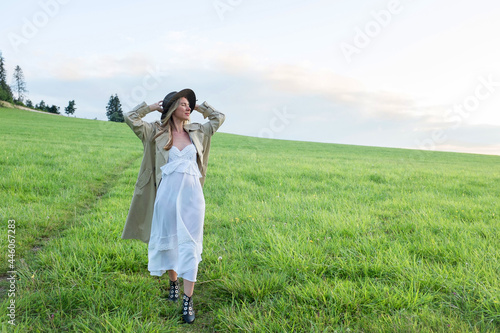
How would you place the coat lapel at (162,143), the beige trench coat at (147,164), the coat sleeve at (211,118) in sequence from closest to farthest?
the coat lapel at (162,143), the beige trench coat at (147,164), the coat sleeve at (211,118)

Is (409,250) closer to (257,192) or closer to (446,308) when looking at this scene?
(446,308)

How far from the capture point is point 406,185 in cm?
1038

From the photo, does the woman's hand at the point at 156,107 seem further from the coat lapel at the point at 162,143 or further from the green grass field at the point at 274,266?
the green grass field at the point at 274,266

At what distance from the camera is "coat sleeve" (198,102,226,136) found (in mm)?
4046

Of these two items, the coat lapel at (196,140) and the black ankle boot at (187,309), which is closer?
the black ankle boot at (187,309)

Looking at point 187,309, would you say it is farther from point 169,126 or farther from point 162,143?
point 169,126

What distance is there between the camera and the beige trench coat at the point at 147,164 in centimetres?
375

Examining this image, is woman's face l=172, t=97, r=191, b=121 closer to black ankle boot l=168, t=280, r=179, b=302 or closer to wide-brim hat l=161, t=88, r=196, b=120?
wide-brim hat l=161, t=88, r=196, b=120

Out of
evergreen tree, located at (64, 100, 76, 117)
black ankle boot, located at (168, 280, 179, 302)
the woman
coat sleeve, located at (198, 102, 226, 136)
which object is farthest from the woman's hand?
evergreen tree, located at (64, 100, 76, 117)

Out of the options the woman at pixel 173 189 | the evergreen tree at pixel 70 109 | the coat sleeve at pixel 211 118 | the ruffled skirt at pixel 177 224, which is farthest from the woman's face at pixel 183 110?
the evergreen tree at pixel 70 109

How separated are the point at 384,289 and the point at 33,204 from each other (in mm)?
7041

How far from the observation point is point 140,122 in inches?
148

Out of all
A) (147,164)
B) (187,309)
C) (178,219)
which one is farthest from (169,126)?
(187,309)

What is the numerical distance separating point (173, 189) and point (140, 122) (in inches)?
36.1
